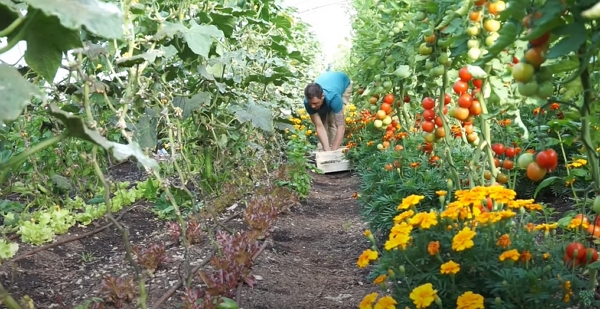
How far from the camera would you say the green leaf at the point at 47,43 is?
1.04 metres

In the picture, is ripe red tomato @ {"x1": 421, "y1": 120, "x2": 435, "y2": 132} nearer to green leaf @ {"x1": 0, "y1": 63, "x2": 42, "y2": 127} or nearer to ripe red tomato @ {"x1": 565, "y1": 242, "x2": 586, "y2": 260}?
ripe red tomato @ {"x1": 565, "y1": 242, "x2": 586, "y2": 260}

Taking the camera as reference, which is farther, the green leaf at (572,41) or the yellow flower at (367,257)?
the yellow flower at (367,257)

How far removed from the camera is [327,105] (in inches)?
271

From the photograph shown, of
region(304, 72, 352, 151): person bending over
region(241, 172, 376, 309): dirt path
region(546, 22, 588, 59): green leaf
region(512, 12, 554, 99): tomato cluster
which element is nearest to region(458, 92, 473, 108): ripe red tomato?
region(241, 172, 376, 309): dirt path

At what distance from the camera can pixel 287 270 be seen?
270 cm

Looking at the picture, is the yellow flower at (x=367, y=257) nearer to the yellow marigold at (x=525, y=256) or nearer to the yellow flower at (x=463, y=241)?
the yellow flower at (x=463, y=241)

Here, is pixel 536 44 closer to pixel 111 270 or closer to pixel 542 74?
pixel 542 74

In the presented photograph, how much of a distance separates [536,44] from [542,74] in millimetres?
64

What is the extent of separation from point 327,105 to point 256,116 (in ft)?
12.7

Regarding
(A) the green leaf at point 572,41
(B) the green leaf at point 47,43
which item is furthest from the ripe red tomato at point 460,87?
(B) the green leaf at point 47,43

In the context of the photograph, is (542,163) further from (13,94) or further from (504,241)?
(13,94)

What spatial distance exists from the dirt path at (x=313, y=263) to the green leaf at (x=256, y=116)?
1.86ft

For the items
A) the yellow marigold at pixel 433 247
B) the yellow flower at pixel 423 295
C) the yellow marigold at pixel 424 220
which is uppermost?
the yellow marigold at pixel 424 220

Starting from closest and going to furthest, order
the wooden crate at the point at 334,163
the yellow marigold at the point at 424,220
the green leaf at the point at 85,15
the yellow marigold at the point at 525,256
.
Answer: the green leaf at the point at 85,15 < the yellow marigold at the point at 525,256 < the yellow marigold at the point at 424,220 < the wooden crate at the point at 334,163
